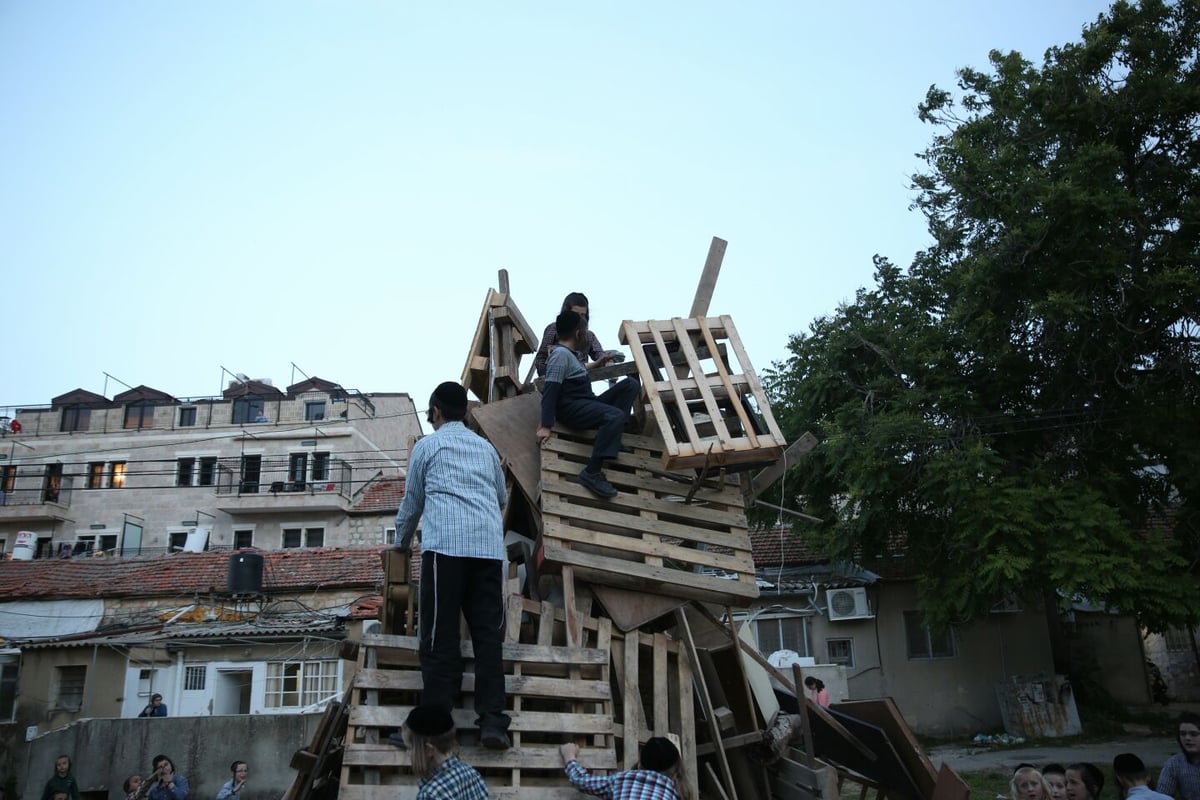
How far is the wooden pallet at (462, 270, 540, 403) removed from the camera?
8109 mm

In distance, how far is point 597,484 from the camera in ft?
22.2

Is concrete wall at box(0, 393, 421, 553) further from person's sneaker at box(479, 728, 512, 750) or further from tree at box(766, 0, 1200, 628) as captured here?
person's sneaker at box(479, 728, 512, 750)

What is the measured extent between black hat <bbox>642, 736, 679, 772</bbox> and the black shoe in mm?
2098

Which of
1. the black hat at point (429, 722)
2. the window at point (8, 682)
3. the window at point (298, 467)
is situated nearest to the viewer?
→ the black hat at point (429, 722)

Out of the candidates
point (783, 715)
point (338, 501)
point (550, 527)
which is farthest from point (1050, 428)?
point (338, 501)

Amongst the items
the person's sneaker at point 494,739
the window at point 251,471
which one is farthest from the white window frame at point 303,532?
the person's sneaker at point 494,739

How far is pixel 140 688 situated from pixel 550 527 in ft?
65.6

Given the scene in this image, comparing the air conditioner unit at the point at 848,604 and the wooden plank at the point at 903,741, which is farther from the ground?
the air conditioner unit at the point at 848,604

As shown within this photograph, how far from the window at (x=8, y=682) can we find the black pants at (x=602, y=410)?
76.9ft

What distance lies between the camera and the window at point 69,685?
74.0ft

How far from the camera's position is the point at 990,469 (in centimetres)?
1652

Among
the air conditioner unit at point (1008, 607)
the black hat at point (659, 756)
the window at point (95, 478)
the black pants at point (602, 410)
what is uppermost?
the window at point (95, 478)

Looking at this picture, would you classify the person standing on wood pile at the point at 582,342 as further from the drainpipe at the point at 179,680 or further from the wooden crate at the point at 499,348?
the drainpipe at the point at 179,680

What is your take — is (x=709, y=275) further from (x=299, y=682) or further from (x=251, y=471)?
(x=251, y=471)
